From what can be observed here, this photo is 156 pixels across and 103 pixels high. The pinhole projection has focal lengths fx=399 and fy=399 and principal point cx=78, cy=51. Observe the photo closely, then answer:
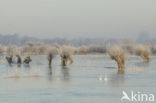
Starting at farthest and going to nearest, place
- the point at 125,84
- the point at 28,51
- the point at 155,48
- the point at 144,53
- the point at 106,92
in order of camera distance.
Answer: the point at 28,51 → the point at 155,48 → the point at 144,53 → the point at 125,84 → the point at 106,92

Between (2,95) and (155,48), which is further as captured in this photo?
(155,48)

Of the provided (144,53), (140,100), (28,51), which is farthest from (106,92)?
(28,51)

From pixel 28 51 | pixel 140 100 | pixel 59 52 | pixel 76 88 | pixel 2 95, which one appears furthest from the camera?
pixel 28 51

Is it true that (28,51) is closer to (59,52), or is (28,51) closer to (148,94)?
(59,52)

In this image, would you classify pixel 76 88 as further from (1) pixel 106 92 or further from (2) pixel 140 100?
(2) pixel 140 100

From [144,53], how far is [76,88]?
2374 inches

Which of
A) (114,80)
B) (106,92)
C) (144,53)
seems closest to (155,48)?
(144,53)

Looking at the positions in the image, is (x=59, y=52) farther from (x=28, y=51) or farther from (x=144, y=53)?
(x=28, y=51)

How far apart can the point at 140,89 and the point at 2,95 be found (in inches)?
444

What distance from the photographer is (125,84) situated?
36.3 m

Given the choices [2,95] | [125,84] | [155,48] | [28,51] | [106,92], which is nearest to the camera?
[2,95]

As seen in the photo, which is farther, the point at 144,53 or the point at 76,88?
the point at 144,53

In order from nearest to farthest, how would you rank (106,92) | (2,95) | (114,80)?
(2,95) < (106,92) < (114,80)

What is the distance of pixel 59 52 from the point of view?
70.2m
